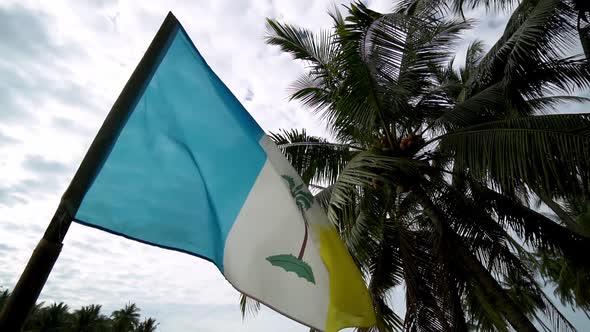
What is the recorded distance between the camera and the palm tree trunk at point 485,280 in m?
6.09

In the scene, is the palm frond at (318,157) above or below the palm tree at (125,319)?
below

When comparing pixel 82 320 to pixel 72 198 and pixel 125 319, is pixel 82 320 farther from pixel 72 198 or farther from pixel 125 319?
pixel 72 198

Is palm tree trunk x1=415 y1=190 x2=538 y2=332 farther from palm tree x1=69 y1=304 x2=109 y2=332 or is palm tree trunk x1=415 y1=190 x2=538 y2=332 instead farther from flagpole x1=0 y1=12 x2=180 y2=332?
palm tree x1=69 y1=304 x2=109 y2=332

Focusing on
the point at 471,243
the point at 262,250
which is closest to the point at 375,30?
the point at 471,243

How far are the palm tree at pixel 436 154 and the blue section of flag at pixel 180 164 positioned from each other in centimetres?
265

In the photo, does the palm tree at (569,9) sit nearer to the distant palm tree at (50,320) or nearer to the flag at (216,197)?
the flag at (216,197)

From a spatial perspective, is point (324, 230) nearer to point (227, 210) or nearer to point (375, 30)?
point (227, 210)

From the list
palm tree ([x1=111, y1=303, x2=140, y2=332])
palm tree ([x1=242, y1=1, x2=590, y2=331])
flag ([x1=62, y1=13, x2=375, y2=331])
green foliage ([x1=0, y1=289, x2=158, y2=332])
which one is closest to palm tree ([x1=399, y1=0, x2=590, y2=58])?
palm tree ([x1=242, y1=1, x2=590, y2=331])

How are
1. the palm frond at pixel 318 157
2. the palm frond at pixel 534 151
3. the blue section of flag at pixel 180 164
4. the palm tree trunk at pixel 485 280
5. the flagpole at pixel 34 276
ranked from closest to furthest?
the flagpole at pixel 34 276, the blue section of flag at pixel 180 164, the palm frond at pixel 534 151, the palm tree trunk at pixel 485 280, the palm frond at pixel 318 157

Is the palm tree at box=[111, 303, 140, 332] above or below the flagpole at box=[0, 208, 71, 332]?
above

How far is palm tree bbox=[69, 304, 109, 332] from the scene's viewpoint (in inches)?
1391

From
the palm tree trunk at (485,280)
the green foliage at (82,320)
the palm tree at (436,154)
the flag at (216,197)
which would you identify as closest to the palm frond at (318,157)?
the palm tree at (436,154)

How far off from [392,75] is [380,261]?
4.02 m

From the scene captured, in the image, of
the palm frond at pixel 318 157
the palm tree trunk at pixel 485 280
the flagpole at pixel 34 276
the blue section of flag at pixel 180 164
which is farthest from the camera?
the palm frond at pixel 318 157
